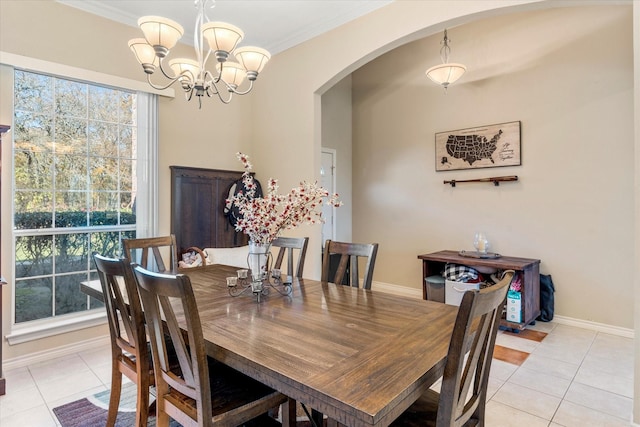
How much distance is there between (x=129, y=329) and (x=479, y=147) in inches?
164

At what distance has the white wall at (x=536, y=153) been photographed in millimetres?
3521

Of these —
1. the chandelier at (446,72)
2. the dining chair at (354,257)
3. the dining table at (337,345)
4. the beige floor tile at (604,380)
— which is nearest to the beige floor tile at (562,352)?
the beige floor tile at (604,380)

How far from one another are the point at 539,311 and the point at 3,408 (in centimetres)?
470

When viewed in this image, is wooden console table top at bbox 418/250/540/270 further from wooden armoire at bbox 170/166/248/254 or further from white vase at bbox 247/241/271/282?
white vase at bbox 247/241/271/282

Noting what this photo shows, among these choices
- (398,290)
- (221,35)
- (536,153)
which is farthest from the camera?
(398,290)

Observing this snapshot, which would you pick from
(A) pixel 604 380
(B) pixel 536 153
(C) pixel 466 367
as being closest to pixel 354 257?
(C) pixel 466 367

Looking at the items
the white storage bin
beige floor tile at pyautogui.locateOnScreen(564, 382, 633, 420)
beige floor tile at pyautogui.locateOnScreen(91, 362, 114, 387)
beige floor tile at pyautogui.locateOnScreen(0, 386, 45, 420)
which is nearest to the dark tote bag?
the white storage bin

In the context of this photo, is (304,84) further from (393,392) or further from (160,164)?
(393,392)

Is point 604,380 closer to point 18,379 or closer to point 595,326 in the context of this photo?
point 595,326

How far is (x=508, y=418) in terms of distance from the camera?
216cm

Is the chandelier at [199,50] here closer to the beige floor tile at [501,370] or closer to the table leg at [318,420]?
the table leg at [318,420]

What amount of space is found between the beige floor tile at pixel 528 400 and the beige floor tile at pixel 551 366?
0.39m

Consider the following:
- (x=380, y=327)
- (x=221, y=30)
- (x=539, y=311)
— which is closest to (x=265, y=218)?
(x=380, y=327)

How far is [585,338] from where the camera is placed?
3414 mm
